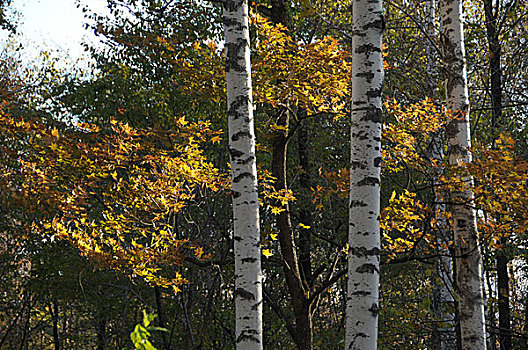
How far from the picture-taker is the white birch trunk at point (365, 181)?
296 cm

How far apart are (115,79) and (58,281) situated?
140 inches

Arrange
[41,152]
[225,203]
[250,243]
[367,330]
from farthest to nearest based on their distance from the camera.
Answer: [225,203]
[41,152]
[250,243]
[367,330]

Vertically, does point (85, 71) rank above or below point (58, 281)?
above

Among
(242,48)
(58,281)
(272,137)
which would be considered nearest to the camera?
(242,48)

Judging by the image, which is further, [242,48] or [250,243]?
[242,48]

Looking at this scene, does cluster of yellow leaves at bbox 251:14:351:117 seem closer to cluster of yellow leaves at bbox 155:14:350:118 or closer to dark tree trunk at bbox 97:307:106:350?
cluster of yellow leaves at bbox 155:14:350:118

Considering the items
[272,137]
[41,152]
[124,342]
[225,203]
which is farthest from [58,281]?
[272,137]

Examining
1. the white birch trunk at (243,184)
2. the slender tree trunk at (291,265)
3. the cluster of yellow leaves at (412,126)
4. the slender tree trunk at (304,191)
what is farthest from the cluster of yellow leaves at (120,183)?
the slender tree trunk at (304,191)

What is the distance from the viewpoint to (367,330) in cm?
292

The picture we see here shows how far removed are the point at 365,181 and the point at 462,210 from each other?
127 centimetres

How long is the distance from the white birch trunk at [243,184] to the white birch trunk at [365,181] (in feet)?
2.23

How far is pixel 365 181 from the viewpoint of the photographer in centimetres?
311

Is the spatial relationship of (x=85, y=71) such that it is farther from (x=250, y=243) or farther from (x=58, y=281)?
(x=250, y=243)

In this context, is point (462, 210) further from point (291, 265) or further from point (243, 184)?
point (291, 265)
